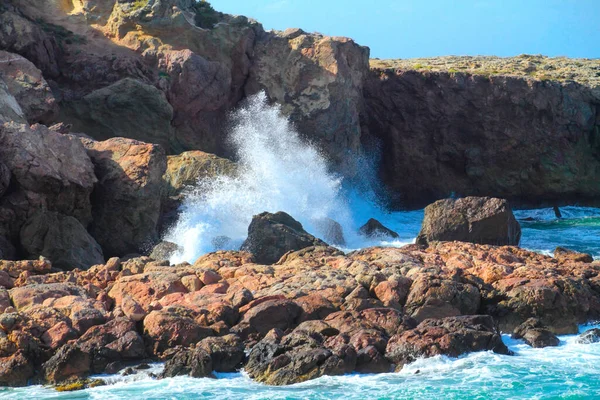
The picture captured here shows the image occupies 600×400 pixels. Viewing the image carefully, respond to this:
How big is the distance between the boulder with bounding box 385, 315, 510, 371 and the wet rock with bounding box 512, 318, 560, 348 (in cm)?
70

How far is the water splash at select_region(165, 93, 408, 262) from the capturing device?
24.9 metres

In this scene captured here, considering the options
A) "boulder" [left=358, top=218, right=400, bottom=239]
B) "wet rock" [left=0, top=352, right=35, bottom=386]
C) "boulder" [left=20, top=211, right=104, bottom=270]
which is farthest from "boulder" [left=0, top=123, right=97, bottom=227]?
"boulder" [left=358, top=218, right=400, bottom=239]

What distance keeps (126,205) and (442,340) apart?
38.2 ft

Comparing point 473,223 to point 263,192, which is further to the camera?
point 263,192

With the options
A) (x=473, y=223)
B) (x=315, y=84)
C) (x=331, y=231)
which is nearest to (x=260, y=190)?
(x=331, y=231)

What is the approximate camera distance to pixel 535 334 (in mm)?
14406

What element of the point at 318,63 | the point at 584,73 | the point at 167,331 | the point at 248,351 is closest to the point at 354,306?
the point at 248,351

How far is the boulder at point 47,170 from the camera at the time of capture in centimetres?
2067

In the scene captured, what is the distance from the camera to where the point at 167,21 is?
105ft

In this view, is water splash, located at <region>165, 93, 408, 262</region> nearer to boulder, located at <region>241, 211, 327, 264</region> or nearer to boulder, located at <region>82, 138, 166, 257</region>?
boulder, located at <region>82, 138, 166, 257</region>

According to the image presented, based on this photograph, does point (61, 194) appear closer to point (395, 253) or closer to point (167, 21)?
point (395, 253)

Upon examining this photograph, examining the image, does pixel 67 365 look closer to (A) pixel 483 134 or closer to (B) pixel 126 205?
(B) pixel 126 205

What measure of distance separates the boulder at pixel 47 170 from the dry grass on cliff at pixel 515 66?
688 inches

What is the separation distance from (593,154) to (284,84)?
14172 mm
